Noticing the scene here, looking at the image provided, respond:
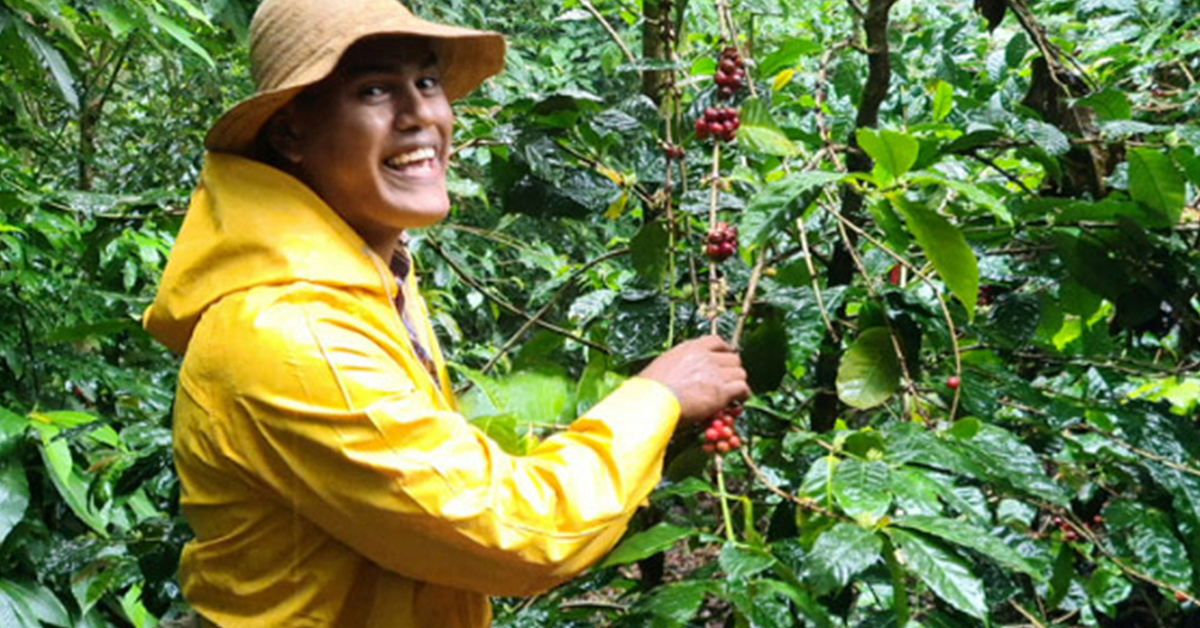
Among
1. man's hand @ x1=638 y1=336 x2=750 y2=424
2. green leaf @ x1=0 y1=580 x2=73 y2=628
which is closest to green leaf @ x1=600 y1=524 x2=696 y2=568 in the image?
man's hand @ x1=638 y1=336 x2=750 y2=424

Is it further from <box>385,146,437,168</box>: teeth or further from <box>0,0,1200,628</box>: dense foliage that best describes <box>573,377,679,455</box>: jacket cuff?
<box>385,146,437,168</box>: teeth

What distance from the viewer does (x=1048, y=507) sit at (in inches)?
61.1

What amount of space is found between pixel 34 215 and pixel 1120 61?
2057 mm

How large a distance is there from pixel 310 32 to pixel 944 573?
769 millimetres

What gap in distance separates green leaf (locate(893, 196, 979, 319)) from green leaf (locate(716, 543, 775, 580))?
335 mm

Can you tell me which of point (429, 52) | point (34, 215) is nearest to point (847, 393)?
point (429, 52)

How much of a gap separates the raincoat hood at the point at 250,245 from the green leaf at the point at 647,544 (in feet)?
1.13

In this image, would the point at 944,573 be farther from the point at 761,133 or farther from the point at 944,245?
the point at 761,133

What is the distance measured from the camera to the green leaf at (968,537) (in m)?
1.08

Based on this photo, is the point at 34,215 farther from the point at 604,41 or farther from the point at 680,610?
the point at 604,41

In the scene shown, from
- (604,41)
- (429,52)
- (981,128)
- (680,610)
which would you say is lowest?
(604,41)

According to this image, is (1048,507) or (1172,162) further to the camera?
(1048,507)

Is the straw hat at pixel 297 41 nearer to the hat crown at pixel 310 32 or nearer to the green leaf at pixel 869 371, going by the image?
the hat crown at pixel 310 32

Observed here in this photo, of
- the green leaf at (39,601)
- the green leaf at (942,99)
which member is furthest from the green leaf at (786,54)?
the green leaf at (39,601)
